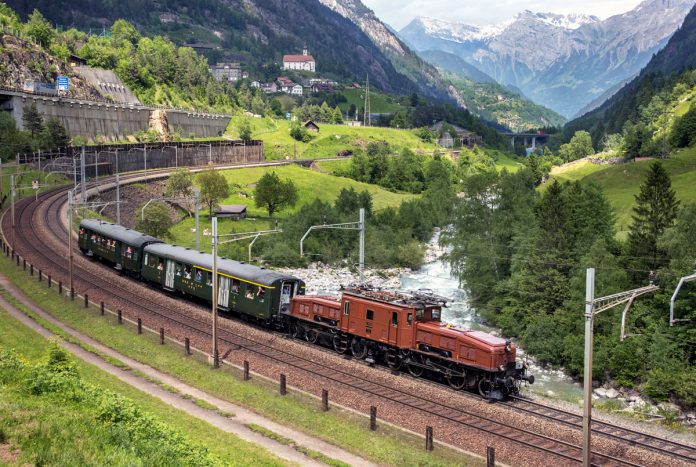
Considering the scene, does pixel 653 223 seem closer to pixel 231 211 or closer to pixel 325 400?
pixel 325 400

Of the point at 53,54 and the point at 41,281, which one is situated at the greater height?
the point at 53,54

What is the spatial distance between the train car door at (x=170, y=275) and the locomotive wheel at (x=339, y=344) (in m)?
18.7

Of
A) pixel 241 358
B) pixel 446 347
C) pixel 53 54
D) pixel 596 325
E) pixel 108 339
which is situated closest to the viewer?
pixel 446 347

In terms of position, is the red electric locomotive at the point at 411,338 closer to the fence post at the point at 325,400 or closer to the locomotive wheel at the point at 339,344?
the locomotive wheel at the point at 339,344

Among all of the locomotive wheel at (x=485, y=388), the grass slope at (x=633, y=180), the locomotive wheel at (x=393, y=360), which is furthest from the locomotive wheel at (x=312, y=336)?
the grass slope at (x=633, y=180)

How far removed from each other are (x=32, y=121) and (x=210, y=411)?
11054 centimetres

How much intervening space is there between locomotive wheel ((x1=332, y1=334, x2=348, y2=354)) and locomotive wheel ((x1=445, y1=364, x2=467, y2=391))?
789 cm

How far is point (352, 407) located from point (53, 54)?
A: 162 meters

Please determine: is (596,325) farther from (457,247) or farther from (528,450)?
(528,450)

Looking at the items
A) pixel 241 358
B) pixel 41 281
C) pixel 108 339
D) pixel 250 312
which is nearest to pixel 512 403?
pixel 241 358

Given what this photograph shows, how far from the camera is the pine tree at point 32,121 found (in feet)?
419

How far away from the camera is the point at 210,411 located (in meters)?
34.2

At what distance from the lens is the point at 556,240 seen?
208 ft

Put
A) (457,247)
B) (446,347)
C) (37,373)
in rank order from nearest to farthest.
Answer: (37,373)
(446,347)
(457,247)
